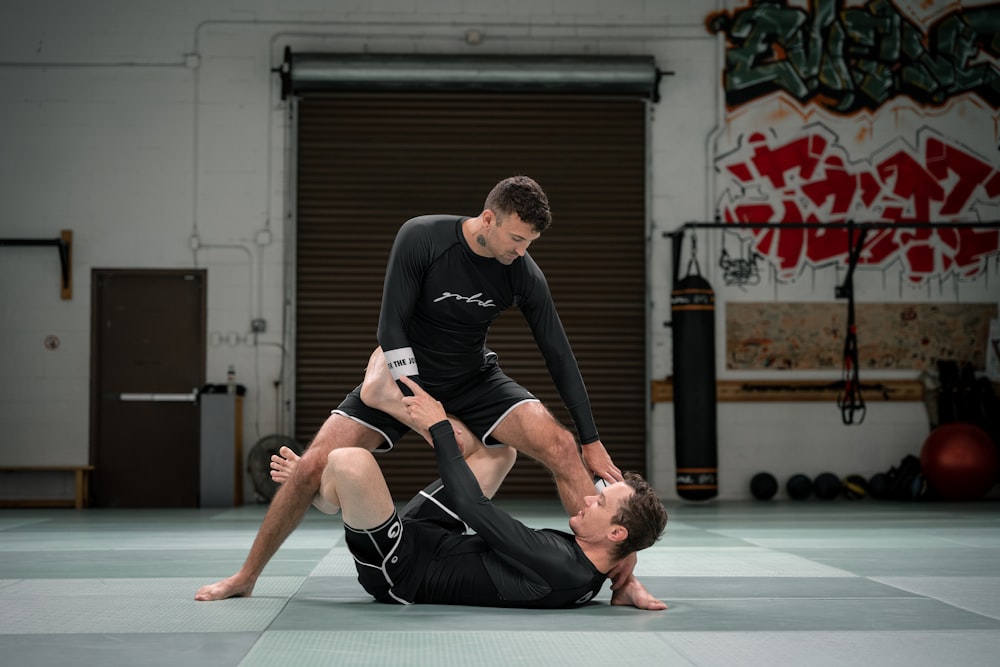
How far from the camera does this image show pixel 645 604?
12.8 feet

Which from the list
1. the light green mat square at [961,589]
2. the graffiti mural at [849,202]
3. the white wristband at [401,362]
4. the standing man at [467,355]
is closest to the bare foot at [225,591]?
the standing man at [467,355]

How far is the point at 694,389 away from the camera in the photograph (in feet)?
34.8

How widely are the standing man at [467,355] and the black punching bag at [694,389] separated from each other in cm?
626

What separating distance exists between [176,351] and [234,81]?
9.85 ft

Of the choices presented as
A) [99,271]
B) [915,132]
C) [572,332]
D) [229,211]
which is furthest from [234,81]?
[915,132]

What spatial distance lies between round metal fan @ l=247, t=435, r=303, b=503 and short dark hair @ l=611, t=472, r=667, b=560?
7.85 metres

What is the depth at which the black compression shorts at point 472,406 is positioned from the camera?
4.32 metres

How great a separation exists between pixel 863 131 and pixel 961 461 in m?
3.83

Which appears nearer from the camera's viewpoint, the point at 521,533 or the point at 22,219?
the point at 521,533

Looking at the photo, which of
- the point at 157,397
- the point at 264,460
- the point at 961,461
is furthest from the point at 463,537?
the point at 157,397

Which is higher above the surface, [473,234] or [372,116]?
[372,116]

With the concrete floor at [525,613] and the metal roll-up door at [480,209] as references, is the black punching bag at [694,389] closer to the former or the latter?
the metal roll-up door at [480,209]

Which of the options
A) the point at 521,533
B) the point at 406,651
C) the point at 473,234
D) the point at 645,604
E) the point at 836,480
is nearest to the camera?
the point at 406,651

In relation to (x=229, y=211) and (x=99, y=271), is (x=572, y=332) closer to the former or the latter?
(x=229, y=211)
